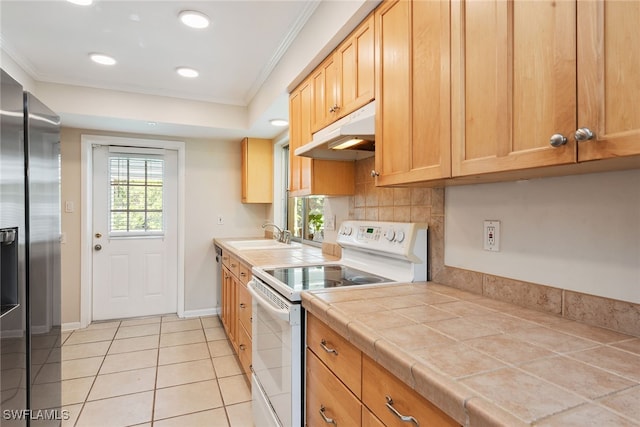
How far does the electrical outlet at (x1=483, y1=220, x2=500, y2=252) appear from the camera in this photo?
128 centimetres

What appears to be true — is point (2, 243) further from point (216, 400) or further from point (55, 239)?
point (216, 400)

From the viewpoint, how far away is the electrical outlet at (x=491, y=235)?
1.28 meters

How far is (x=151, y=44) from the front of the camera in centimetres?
234

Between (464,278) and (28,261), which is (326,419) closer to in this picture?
(464,278)

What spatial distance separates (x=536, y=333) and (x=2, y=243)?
1.86m

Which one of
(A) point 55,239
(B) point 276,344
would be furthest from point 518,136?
(A) point 55,239

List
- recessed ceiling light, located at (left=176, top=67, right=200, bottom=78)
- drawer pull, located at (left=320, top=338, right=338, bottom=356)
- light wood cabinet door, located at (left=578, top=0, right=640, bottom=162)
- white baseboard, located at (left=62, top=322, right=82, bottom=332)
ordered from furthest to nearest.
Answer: white baseboard, located at (left=62, top=322, right=82, bottom=332)
recessed ceiling light, located at (left=176, top=67, right=200, bottom=78)
drawer pull, located at (left=320, top=338, right=338, bottom=356)
light wood cabinet door, located at (left=578, top=0, right=640, bottom=162)

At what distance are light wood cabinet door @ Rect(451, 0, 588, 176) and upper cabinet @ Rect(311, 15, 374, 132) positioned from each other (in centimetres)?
56

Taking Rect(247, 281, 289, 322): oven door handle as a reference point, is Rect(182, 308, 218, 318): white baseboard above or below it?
below

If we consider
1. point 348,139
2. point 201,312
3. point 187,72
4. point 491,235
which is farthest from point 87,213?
point 491,235

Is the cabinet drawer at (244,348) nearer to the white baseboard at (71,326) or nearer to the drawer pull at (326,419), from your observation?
the drawer pull at (326,419)

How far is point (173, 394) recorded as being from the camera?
226 centimetres

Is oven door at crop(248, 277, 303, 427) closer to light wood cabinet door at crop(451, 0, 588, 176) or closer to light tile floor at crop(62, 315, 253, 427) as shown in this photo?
light tile floor at crop(62, 315, 253, 427)

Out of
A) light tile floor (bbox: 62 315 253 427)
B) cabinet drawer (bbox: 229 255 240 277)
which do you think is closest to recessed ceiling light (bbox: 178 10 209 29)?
cabinet drawer (bbox: 229 255 240 277)
